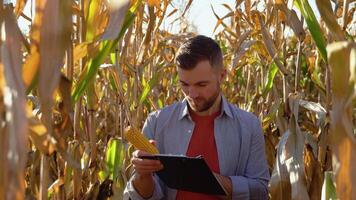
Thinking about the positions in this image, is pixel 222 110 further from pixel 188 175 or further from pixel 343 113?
pixel 343 113

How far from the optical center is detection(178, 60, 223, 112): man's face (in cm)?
157

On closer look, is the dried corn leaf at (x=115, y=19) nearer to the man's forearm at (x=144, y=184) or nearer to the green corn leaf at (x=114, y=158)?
the man's forearm at (x=144, y=184)

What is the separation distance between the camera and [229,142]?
1.67 metres

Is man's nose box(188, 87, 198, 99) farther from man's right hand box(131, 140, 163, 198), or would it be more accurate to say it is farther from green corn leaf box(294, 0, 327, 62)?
green corn leaf box(294, 0, 327, 62)

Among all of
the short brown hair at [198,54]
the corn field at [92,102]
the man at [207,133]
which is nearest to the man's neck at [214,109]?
the man at [207,133]

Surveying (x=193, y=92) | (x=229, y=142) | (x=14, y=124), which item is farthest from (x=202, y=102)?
(x=14, y=124)

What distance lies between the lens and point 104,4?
4.19 feet

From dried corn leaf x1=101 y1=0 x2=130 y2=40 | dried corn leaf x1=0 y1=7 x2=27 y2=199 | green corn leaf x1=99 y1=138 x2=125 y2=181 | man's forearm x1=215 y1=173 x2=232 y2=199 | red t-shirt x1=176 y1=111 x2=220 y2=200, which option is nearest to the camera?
dried corn leaf x1=0 y1=7 x2=27 y2=199

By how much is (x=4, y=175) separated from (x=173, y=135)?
98 cm

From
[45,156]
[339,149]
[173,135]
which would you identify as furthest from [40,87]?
[173,135]

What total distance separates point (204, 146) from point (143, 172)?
24 cm

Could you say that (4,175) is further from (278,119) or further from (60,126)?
(278,119)

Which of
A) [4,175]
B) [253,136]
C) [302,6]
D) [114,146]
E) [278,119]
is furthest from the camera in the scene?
[278,119]

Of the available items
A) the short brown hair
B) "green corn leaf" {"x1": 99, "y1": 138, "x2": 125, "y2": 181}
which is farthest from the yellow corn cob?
"green corn leaf" {"x1": 99, "y1": 138, "x2": 125, "y2": 181}
